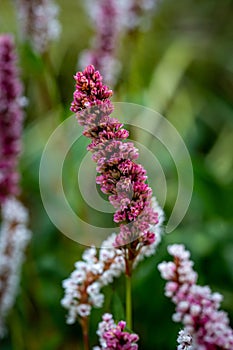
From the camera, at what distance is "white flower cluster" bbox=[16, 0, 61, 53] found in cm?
119

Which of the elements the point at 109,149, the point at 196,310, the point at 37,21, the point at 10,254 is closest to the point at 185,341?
the point at 196,310

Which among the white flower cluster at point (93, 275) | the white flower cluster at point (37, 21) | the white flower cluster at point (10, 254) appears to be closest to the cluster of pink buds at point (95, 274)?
the white flower cluster at point (93, 275)

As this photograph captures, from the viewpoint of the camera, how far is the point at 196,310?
542mm

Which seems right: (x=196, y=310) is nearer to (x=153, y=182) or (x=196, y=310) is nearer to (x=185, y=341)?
(x=185, y=341)

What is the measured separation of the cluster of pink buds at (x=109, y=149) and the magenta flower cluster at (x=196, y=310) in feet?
0.26

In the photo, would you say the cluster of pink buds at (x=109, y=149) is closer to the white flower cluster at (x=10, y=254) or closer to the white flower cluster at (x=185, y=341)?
the white flower cluster at (x=185, y=341)

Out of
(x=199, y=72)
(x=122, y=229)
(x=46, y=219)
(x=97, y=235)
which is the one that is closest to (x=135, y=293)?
(x=97, y=235)

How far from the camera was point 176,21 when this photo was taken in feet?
10.0

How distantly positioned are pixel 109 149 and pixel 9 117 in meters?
0.52

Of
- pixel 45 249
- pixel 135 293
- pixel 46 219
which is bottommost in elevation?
pixel 135 293

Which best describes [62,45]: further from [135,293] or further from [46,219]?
[135,293]

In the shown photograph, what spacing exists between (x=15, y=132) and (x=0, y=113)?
4cm

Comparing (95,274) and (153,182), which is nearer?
(95,274)

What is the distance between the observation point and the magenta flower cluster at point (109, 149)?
1.82ft
